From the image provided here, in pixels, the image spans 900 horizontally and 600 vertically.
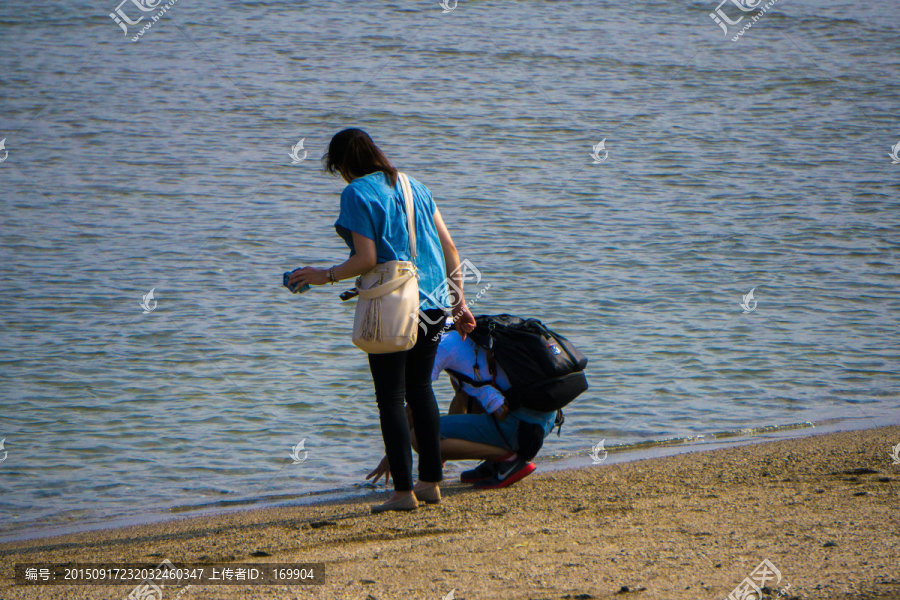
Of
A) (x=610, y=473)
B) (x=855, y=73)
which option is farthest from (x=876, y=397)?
(x=855, y=73)

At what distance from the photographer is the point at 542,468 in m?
5.84

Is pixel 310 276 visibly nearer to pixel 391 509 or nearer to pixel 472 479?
pixel 391 509

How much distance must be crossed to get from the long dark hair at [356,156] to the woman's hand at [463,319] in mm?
634

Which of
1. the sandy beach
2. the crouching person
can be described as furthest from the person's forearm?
the sandy beach

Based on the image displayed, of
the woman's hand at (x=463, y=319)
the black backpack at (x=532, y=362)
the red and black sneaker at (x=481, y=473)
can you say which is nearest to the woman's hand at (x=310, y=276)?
the woman's hand at (x=463, y=319)

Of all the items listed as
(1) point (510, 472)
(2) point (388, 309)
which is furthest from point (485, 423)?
(2) point (388, 309)

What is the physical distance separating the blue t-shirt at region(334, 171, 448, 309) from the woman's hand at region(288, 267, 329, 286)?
0.60ft

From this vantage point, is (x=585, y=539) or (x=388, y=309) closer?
(x=585, y=539)

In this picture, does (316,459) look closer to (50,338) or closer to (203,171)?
(50,338)

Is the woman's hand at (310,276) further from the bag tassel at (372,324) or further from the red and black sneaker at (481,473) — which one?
the red and black sneaker at (481,473)

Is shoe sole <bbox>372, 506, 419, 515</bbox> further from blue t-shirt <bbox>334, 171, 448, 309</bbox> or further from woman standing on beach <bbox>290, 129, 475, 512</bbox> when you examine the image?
blue t-shirt <bbox>334, 171, 448, 309</bbox>

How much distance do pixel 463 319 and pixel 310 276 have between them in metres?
0.74

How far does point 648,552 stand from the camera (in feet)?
12.6

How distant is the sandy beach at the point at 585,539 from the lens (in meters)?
3.54
